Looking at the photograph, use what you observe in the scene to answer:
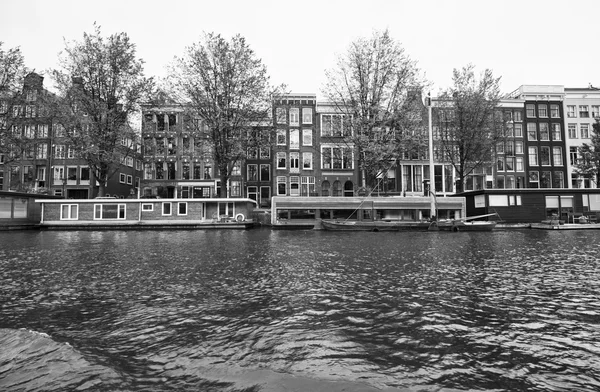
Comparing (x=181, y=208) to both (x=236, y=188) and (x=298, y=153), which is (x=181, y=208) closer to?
(x=236, y=188)

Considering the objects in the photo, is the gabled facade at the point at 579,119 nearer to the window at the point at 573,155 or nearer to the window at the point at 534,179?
the window at the point at 573,155

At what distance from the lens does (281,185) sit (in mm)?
57562

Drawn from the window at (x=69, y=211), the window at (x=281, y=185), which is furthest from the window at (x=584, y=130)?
the window at (x=69, y=211)

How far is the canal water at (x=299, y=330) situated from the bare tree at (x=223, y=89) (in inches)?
1242

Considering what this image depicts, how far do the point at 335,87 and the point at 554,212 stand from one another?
28472 millimetres

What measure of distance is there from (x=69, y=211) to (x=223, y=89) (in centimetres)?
2148

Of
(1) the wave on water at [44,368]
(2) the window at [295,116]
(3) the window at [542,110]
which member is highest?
(3) the window at [542,110]

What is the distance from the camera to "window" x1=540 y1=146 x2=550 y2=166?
62656mm

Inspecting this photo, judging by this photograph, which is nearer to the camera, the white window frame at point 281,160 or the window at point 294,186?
the window at point 294,186

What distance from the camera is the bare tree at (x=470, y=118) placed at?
44000 mm

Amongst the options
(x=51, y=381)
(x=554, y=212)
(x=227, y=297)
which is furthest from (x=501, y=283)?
(x=554, y=212)

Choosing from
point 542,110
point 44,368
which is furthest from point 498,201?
point 44,368

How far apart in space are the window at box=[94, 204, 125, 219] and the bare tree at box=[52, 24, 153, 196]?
2.57 m

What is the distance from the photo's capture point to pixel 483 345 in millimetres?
4918
